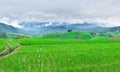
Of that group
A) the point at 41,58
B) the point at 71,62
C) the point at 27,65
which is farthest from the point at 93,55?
the point at 27,65

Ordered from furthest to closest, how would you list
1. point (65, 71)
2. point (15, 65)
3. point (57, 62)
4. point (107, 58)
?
point (107, 58), point (57, 62), point (15, 65), point (65, 71)

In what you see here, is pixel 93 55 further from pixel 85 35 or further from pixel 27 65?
pixel 85 35

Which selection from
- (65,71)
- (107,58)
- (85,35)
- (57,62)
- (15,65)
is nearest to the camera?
(65,71)

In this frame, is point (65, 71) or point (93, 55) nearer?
point (65, 71)

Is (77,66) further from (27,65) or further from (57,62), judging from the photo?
(27,65)

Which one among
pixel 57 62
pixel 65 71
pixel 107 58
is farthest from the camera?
pixel 107 58

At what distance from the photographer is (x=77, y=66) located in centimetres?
3575

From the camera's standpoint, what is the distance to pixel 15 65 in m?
35.1

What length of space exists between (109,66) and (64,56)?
8328 millimetres

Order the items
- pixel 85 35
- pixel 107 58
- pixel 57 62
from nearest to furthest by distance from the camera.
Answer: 1. pixel 57 62
2. pixel 107 58
3. pixel 85 35

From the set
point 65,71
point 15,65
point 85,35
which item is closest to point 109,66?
point 65,71

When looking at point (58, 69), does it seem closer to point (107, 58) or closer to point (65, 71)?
point (65, 71)

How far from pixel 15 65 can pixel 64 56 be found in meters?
9.40

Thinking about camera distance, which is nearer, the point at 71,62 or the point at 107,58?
the point at 71,62
